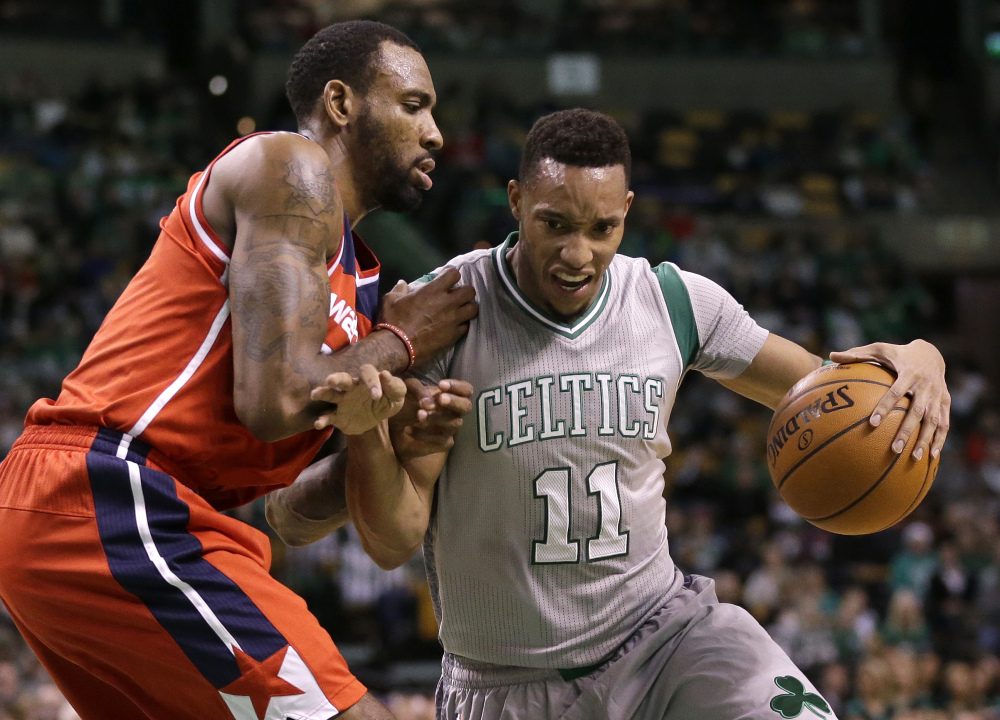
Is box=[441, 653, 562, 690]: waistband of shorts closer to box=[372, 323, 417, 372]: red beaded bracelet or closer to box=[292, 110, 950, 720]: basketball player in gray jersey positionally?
box=[292, 110, 950, 720]: basketball player in gray jersey

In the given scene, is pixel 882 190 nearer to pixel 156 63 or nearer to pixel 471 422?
pixel 156 63

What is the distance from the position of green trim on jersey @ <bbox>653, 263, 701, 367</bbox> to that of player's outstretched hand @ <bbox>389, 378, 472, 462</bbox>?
0.71 m

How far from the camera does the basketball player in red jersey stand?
2.54 m

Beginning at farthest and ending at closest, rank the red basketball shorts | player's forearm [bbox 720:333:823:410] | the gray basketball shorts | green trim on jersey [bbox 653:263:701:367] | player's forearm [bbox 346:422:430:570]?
player's forearm [bbox 720:333:823:410] → green trim on jersey [bbox 653:263:701:367] → player's forearm [bbox 346:422:430:570] → the gray basketball shorts → the red basketball shorts

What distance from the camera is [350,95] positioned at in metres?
3.22

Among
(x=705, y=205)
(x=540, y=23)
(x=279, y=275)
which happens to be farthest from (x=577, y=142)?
(x=540, y=23)

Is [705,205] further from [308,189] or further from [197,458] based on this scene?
[197,458]

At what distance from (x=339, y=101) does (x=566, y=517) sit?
4.47ft

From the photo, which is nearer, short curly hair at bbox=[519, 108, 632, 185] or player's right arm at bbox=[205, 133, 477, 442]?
player's right arm at bbox=[205, 133, 477, 442]

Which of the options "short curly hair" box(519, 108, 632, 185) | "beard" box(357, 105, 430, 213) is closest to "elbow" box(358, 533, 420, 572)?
"beard" box(357, 105, 430, 213)

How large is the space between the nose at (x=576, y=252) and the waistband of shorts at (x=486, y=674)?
1.15 meters

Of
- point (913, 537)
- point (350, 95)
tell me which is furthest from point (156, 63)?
point (350, 95)

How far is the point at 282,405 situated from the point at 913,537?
824 cm

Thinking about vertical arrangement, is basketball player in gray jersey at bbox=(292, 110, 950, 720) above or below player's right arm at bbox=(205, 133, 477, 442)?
below
